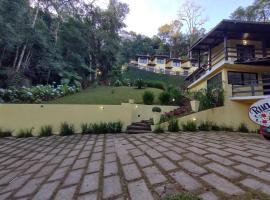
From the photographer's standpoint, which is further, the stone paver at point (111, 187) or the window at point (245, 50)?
the window at point (245, 50)

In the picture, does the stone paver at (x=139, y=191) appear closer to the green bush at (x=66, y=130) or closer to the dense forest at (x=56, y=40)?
the green bush at (x=66, y=130)

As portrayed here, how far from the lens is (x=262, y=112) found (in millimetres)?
5977

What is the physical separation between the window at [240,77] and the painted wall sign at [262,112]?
572cm

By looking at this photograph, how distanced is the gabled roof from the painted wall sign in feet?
21.1

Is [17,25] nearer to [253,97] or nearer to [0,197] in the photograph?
[0,197]

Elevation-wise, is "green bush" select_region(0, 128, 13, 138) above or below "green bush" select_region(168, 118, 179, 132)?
below

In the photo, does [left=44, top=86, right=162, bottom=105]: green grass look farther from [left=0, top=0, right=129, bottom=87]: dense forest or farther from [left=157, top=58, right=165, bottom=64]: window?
[left=157, top=58, right=165, bottom=64]: window

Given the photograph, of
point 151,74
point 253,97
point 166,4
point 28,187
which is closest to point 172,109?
point 253,97

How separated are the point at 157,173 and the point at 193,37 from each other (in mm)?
34668

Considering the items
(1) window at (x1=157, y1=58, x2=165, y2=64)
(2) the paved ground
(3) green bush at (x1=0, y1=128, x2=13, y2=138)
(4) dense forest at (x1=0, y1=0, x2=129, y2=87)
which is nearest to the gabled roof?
A: (2) the paved ground

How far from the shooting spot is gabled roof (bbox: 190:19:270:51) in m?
10.9

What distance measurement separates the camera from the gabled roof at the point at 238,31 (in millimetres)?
10938

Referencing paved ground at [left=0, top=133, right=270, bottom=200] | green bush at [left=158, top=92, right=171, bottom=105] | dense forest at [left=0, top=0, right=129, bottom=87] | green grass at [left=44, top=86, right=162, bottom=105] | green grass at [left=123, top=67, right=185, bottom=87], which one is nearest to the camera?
paved ground at [left=0, top=133, right=270, bottom=200]

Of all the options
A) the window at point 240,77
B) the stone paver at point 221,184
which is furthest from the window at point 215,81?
the stone paver at point 221,184
